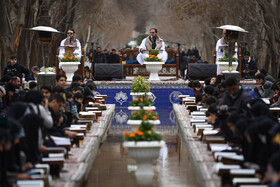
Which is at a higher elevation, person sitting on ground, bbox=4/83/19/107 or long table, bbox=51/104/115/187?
→ person sitting on ground, bbox=4/83/19/107

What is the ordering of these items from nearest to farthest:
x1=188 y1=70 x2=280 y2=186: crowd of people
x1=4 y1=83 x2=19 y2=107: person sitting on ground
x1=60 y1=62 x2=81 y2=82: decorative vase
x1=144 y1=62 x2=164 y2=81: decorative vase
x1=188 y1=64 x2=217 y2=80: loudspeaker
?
x1=188 y1=70 x2=280 y2=186: crowd of people, x1=4 y1=83 x2=19 y2=107: person sitting on ground, x1=60 y1=62 x2=81 y2=82: decorative vase, x1=144 y1=62 x2=164 y2=81: decorative vase, x1=188 y1=64 x2=217 y2=80: loudspeaker

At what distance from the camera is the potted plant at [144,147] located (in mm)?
15914

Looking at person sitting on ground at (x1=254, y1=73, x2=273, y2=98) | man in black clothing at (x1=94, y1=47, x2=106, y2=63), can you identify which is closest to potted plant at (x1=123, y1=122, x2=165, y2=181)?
person sitting on ground at (x1=254, y1=73, x2=273, y2=98)

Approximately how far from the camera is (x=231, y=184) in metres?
12.7

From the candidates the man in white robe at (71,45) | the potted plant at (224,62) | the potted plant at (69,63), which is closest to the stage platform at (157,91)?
the potted plant at (224,62)

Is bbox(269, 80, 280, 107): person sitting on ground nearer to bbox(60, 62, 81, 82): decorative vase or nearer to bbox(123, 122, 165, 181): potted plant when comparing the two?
bbox(123, 122, 165, 181): potted plant

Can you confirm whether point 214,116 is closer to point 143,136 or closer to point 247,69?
point 143,136

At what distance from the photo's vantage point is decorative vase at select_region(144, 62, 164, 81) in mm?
33625

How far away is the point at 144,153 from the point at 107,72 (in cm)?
1901

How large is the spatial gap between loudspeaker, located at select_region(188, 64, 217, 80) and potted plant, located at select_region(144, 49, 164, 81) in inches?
50.8

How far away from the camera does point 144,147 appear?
15945mm

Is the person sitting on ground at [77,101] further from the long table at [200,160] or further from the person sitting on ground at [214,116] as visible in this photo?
the person sitting on ground at [214,116]

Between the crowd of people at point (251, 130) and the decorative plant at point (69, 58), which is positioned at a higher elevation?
the decorative plant at point (69, 58)

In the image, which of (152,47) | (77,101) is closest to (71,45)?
(152,47)
